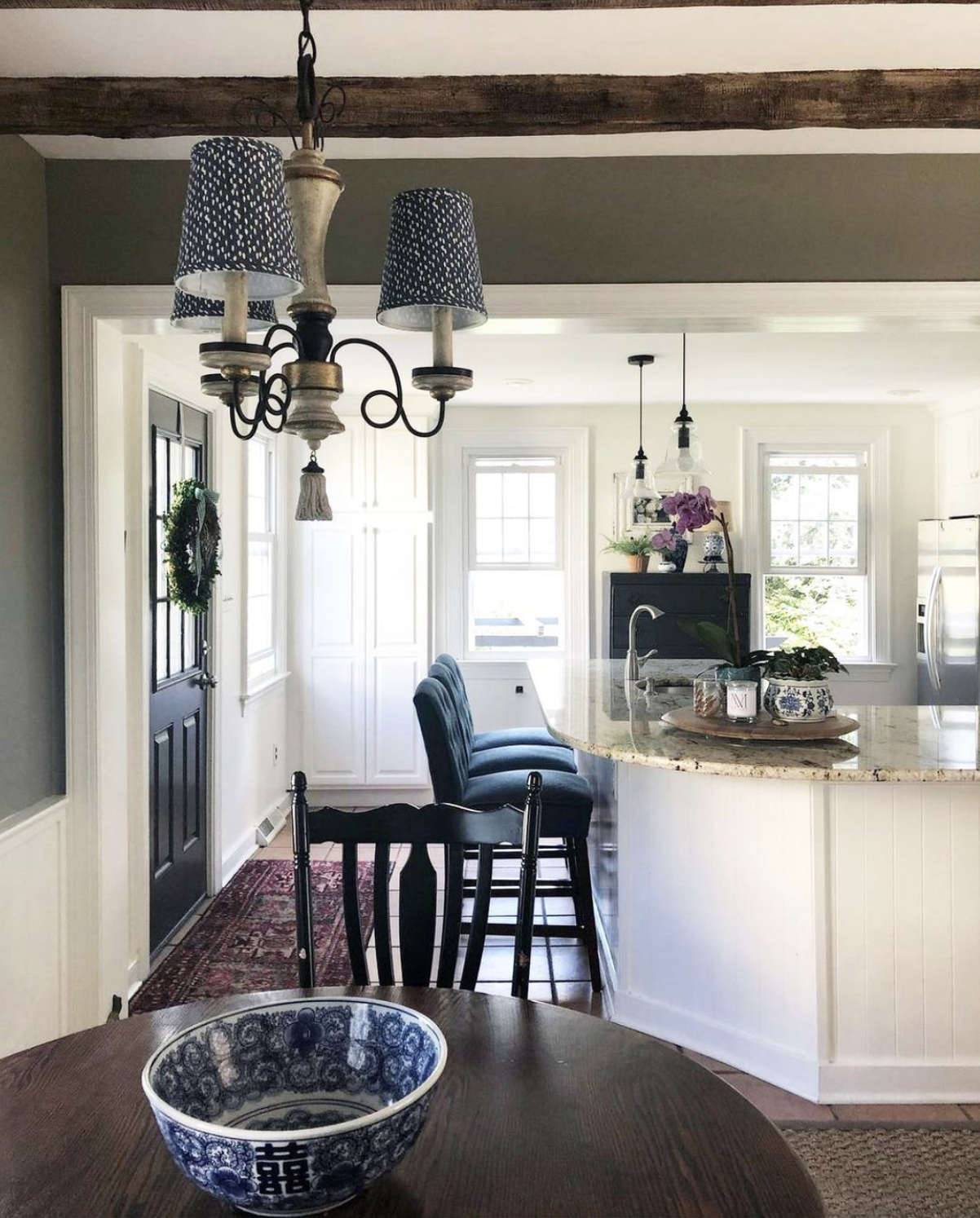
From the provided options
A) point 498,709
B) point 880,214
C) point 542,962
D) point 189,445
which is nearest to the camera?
point 880,214

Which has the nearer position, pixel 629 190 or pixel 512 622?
pixel 629 190

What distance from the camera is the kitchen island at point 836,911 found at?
2.60 metres

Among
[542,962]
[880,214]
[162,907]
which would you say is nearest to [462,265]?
[880,214]

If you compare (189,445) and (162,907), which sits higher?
(189,445)

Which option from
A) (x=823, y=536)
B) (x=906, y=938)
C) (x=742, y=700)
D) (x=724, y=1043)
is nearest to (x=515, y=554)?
(x=823, y=536)

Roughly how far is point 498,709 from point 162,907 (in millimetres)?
3102

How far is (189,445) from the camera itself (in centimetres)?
405

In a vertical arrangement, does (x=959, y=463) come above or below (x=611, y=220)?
below

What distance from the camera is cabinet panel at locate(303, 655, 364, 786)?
6.02m

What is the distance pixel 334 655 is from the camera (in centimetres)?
601

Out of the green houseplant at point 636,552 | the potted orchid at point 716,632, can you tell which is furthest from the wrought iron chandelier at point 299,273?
the green houseplant at point 636,552

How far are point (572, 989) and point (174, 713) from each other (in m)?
1.81

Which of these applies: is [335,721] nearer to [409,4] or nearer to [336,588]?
[336,588]

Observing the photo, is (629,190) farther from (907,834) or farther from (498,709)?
(498,709)
